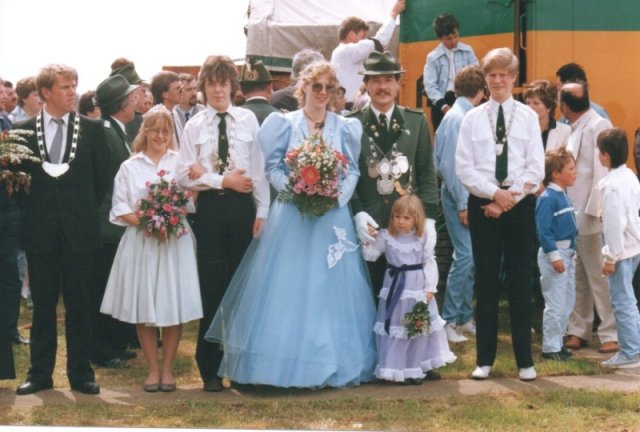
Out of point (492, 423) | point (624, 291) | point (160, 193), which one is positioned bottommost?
point (492, 423)

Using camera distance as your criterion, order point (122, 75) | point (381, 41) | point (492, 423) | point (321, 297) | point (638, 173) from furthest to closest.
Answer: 1. point (381, 41)
2. point (638, 173)
3. point (122, 75)
4. point (321, 297)
5. point (492, 423)

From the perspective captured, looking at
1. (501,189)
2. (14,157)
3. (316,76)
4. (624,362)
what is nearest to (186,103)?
(316,76)

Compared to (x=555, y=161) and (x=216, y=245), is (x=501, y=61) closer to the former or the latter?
(x=555, y=161)

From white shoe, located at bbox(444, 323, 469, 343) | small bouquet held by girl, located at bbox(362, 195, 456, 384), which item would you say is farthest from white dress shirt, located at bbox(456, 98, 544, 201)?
white shoe, located at bbox(444, 323, 469, 343)

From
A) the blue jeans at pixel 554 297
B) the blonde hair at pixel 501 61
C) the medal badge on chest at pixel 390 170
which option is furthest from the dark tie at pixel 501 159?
the blue jeans at pixel 554 297

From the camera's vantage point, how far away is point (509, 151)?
27.1ft

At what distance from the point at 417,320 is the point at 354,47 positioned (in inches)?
167

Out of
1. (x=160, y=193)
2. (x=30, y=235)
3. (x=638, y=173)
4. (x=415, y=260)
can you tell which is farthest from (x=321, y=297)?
(x=638, y=173)

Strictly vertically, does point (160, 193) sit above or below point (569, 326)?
above

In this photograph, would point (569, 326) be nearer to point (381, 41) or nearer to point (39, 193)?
point (381, 41)

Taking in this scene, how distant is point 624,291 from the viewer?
29.1 ft

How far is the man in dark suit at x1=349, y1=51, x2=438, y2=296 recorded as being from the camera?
331 inches

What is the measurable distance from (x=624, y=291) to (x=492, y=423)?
2.13 m

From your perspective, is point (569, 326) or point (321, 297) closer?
A: point (321, 297)
